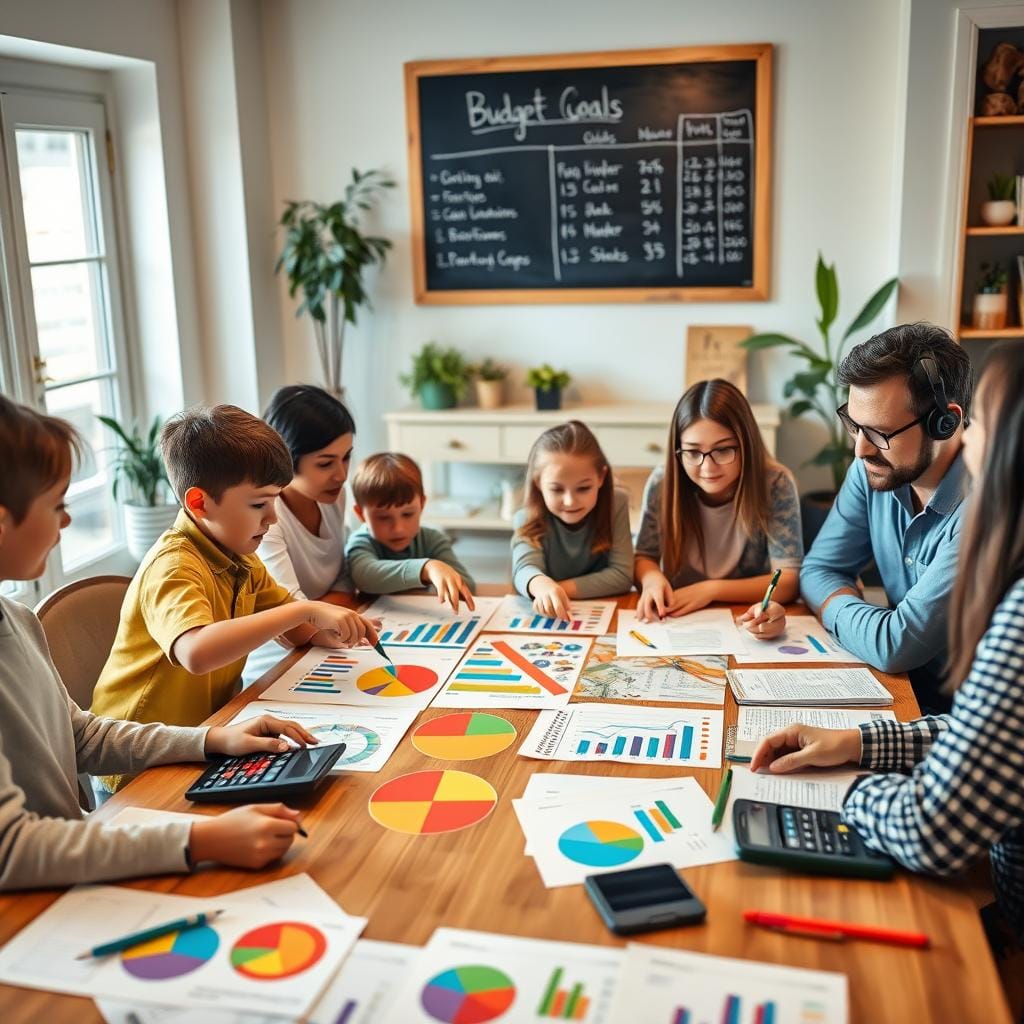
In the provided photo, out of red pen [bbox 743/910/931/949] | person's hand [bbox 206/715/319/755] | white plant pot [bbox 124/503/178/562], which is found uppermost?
person's hand [bbox 206/715/319/755]

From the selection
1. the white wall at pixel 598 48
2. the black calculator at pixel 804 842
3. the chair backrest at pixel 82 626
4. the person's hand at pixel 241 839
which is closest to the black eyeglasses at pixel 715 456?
the black calculator at pixel 804 842

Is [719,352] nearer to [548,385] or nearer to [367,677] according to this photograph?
[548,385]

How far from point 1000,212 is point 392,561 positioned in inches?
103

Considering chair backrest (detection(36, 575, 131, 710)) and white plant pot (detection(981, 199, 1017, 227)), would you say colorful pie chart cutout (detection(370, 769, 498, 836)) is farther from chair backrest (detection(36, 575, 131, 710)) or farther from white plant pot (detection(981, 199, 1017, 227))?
white plant pot (detection(981, 199, 1017, 227))

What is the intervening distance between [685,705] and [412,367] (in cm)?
299

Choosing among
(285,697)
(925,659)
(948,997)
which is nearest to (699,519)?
(925,659)

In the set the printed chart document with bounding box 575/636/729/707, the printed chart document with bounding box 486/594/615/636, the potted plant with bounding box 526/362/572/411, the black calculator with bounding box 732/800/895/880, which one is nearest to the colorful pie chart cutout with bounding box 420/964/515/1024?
the black calculator with bounding box 732/800/895/880

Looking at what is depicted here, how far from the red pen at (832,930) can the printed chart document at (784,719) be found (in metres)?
0.41

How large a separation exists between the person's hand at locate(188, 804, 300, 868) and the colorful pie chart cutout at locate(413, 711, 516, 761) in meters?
A: 0.32

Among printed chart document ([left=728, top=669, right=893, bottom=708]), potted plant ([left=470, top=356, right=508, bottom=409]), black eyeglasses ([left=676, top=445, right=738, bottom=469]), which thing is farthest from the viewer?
potted plant ([left=470, top=356, right=508, bottom=409])

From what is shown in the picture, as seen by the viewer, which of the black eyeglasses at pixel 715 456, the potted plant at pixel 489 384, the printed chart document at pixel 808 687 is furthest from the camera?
the potted plant at pixel 489 384

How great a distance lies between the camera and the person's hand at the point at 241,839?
124 cm

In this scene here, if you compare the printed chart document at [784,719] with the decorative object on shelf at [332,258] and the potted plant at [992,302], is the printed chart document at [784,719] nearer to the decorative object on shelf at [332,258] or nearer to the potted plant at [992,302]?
the potted plant at [992,302]

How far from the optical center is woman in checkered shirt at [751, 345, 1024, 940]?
1149 millimetres
